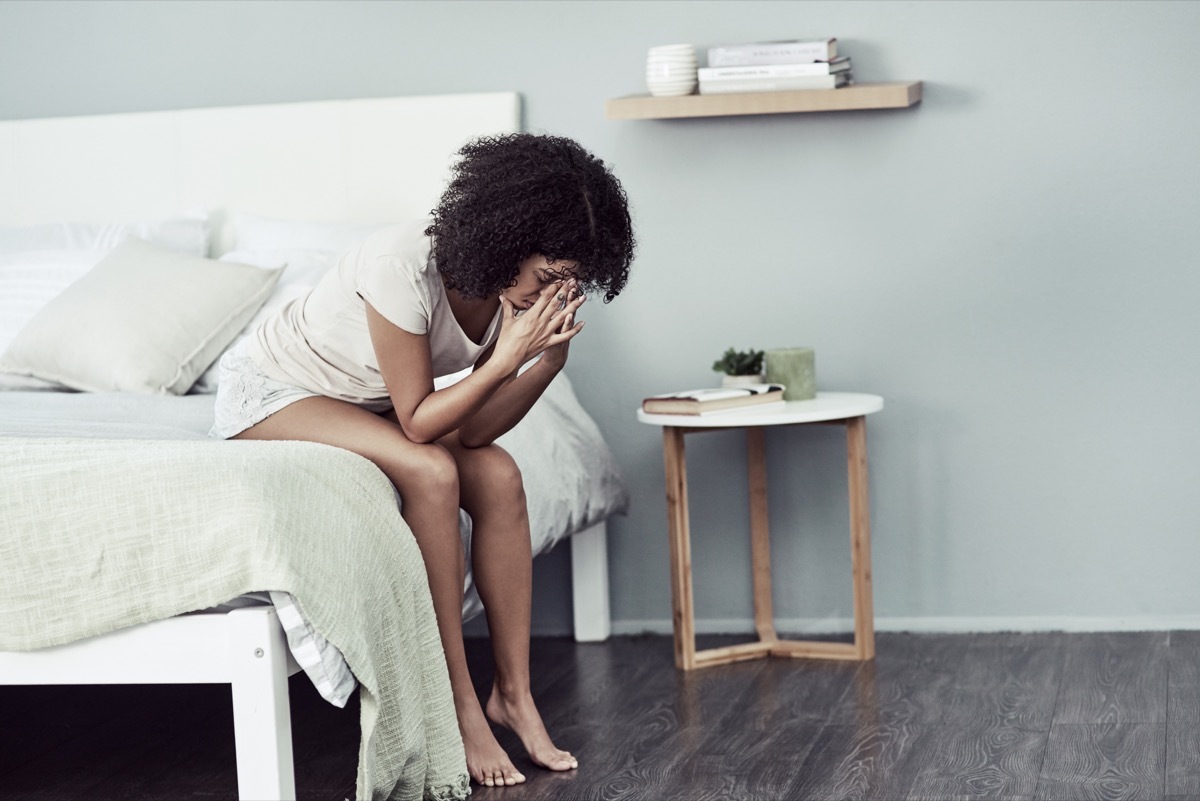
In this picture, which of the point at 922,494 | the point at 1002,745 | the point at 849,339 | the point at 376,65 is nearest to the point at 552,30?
the point at 376,65

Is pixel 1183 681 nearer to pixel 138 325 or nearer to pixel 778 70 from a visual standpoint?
pixel 778 70

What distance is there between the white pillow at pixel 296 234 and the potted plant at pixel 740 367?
0.84 metres

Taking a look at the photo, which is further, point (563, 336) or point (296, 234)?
point (296, 234)

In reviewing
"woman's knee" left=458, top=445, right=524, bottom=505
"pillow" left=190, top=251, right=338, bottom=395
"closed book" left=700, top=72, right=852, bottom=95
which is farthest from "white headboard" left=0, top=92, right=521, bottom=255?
"woman's knee" left=458, top=445, right=524, bottom=505

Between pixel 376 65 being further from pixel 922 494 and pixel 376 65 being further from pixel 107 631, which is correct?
pixel 107 631

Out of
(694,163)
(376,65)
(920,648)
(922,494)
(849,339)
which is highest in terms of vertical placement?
(376,65)

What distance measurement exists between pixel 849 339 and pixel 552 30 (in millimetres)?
958

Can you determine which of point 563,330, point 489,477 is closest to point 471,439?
point 489,477

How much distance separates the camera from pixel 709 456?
123 inches

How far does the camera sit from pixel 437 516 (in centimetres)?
204

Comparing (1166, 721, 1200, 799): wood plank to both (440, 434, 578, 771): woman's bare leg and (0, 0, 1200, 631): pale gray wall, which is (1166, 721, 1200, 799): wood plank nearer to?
(0, 0, 1200, 631): pale gray wall

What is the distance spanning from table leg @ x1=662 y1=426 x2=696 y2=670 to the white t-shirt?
70 centimetres

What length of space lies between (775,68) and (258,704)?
1.75 meters

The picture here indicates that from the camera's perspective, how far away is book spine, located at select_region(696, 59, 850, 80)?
2.85m
